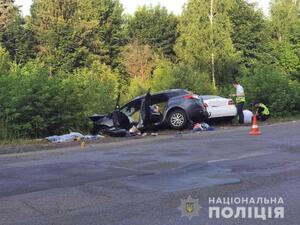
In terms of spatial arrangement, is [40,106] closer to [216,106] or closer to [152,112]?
[152,112]

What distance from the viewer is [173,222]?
6289mm

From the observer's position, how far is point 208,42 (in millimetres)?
56656

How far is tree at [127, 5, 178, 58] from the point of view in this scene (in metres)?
59.5

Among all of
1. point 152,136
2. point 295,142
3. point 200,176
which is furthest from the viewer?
point 152,136

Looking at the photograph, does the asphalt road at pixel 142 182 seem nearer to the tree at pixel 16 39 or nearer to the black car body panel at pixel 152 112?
the black car body panel at pixel 152 112

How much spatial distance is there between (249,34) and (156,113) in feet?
138

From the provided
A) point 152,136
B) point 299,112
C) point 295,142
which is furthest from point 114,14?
point 295,142

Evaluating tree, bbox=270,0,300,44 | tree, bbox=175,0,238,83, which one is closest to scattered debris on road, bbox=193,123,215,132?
tree, bbox=175,0,238,83

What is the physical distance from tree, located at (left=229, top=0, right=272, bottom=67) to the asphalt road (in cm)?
4671

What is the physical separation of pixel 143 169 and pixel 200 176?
1319mm

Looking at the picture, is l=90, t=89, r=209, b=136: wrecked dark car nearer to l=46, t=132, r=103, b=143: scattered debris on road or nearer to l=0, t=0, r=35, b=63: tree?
l=46, t=132, r=103, b=143: scattered debris on road

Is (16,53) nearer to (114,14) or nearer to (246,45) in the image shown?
(114,14)

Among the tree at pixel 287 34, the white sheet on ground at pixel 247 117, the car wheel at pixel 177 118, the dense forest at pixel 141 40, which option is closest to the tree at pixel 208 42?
the dense forest at pixel 141 40

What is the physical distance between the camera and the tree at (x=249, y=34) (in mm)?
59188
